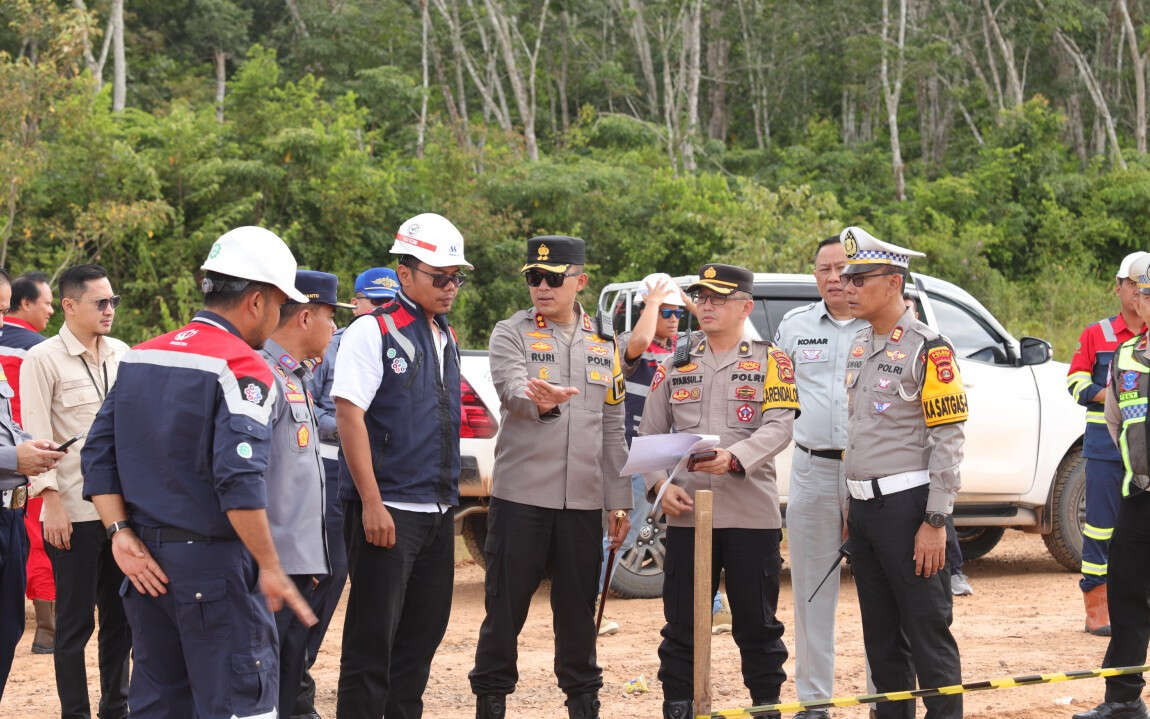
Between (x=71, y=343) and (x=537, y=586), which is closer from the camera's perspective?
(x=537, y=586)

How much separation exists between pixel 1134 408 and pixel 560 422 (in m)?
2.63

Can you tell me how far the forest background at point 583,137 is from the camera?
18.7 meters

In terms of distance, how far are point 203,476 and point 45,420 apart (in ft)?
8.44

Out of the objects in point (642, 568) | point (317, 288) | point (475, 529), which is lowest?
point (642, 568)

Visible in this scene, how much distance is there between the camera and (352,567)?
4.80 m

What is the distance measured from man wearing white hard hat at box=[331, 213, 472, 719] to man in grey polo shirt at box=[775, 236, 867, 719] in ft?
5.76

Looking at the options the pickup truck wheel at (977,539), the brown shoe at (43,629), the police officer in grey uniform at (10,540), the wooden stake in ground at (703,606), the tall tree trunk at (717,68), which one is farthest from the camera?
the tall tree trunk at (717,68)

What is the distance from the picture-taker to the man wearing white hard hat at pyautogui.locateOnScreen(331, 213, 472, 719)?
474cm

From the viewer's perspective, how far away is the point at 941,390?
4785 millimetres

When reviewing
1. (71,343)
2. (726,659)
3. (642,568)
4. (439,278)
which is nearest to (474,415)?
(642,568)

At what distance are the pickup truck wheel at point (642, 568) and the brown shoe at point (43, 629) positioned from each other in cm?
371

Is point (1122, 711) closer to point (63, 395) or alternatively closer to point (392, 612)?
point (392, 612)

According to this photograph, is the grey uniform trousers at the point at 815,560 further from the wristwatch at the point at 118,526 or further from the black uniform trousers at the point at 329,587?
the wristwatch at the point at 118,526

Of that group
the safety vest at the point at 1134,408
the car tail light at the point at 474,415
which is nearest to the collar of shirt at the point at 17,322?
the car tail light at the point at 474,415
